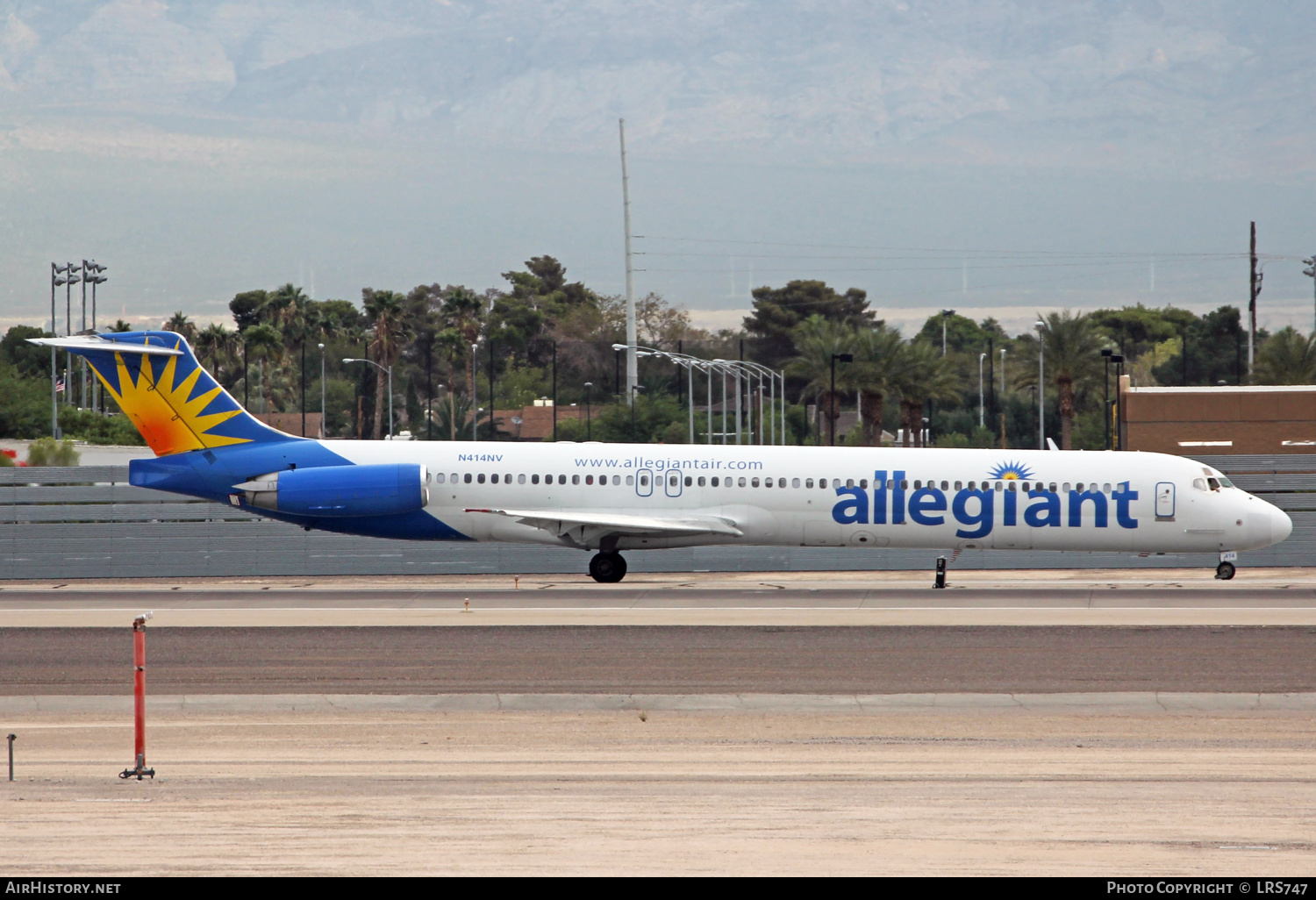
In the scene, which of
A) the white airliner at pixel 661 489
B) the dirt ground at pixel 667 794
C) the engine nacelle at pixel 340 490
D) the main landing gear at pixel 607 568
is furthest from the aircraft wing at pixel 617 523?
the dirt ground at pixel 667 794

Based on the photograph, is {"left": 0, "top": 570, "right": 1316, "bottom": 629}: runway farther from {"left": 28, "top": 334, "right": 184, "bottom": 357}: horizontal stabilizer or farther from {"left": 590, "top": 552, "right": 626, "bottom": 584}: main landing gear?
{"left": 28, "top": 334, "right": 184, "bottom": 357}: horizontal stabilizer

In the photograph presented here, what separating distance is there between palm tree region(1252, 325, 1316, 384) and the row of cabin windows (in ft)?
157

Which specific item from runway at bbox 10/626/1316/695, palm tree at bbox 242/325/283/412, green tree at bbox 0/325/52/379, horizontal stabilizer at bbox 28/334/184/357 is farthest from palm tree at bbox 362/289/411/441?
runway at bbox 10/626/1316/695

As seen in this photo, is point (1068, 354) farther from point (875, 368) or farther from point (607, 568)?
point (607, 568)

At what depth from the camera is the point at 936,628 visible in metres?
22.4

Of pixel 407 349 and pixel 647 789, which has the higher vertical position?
pixel 407 349

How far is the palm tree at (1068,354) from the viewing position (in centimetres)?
7825

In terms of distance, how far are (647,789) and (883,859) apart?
2972mm

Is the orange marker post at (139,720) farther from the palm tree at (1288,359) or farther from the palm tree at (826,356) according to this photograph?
Answer: the palm tree at (1288,359)

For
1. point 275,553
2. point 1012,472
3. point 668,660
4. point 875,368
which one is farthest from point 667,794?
point 875,368

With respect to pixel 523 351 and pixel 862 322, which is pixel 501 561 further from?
pixel 862 322

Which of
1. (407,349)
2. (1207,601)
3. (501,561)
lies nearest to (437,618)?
(501,561)

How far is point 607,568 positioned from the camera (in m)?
31.8

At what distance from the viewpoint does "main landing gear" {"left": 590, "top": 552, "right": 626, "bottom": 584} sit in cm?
3183
